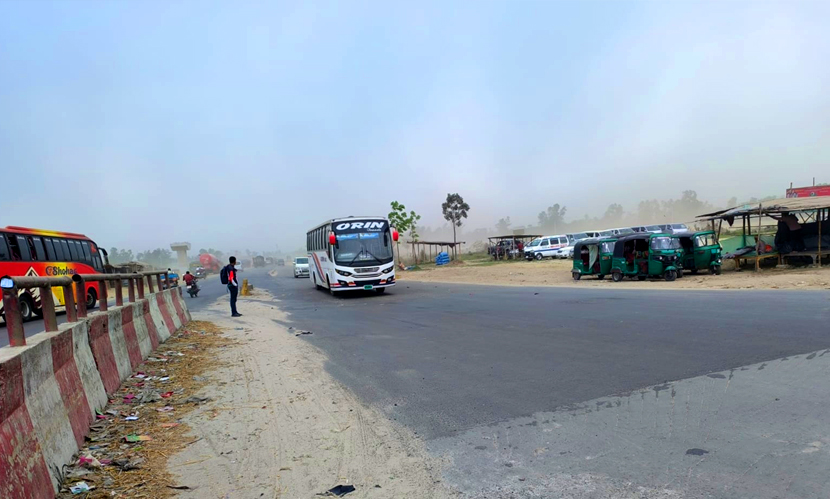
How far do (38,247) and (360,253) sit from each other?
1169cm

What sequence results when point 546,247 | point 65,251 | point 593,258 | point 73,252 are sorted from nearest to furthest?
1. point 65,251
2. point 73,252
3. point 593,258
4. point 546,247

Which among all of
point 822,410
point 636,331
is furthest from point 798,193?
point 822,410

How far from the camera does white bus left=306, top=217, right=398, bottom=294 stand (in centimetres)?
2034

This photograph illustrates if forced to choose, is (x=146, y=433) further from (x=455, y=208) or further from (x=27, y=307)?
(x=455, y=208)

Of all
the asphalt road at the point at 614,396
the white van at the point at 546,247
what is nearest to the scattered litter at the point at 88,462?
the asphalt road at the point at 614,396

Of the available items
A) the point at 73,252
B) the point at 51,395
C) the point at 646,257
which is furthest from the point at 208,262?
the point at 51,395

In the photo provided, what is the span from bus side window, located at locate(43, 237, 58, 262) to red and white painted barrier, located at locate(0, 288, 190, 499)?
601 inches

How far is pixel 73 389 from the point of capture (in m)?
4.48

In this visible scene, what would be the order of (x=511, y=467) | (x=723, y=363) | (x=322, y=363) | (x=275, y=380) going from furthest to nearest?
(x=322, y=363) < (x=275, y=380) < (x=723, y=363) < (x=511, y=467)

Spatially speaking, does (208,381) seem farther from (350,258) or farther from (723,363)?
(350,258)

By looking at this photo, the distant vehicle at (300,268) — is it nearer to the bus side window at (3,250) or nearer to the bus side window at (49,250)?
the bus side window at (49,250)

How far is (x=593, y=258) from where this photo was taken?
2359cm

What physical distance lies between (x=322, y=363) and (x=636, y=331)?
550 cm

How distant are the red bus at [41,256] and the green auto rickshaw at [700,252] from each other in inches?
881
